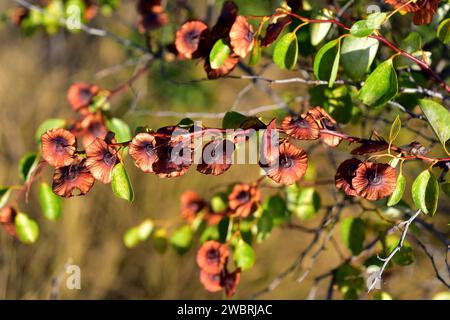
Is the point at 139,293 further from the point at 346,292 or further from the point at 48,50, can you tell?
the point at 48,50

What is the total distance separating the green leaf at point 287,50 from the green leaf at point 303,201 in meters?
0.36

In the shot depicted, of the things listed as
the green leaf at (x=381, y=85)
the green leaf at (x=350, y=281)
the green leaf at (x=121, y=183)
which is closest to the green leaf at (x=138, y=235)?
the green leaf at (x=350, y=281)

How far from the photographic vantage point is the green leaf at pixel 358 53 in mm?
704

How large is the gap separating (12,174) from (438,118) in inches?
85.7

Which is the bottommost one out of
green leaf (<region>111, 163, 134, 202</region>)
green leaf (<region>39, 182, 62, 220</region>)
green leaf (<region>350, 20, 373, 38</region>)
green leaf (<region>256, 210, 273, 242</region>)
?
green leaf (<region>111, 163, 134, 202</region>)

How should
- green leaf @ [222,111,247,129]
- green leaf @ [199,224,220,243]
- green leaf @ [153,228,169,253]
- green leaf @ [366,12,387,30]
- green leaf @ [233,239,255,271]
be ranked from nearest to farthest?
green leaf @ [366,12,387,30], green leaf @ [222,111,247,129], green leaf @ [233,239,255,271], green leaf @ [199,224,220,243], green leaf @ [153,228,169,253]

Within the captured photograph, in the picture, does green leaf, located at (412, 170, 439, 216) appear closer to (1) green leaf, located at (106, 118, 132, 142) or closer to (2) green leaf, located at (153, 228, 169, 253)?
(1) green leaf, located at (106, 118, 132, 142)

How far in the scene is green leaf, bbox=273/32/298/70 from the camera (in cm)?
72

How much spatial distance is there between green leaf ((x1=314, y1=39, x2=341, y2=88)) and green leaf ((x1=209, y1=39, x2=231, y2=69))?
0.43 feet

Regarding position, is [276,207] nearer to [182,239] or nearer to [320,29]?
[182,239]

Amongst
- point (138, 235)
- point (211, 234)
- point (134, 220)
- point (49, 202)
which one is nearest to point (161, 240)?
point (138, 235)

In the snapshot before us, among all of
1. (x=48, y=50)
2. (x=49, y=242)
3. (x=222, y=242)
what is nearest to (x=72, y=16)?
(x=222, y=242)

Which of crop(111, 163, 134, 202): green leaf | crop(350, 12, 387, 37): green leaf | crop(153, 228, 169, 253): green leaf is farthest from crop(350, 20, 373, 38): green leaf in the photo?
crop(153, 228, 169, 253): green leaf

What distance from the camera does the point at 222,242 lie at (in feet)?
3.04
